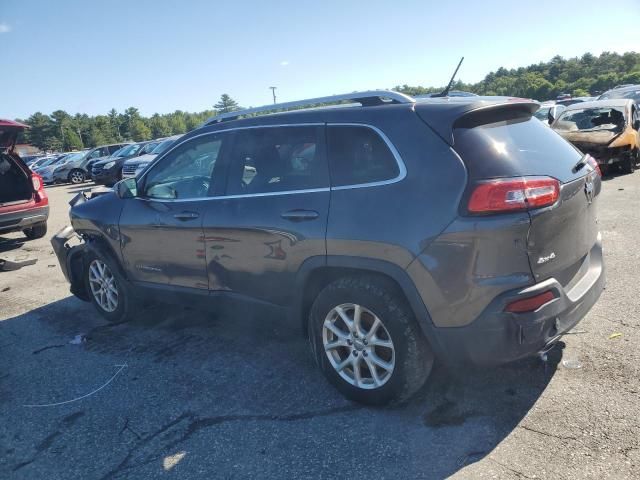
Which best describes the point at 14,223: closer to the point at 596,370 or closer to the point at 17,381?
the point at 17,381

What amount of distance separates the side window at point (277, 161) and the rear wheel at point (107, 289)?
184cm

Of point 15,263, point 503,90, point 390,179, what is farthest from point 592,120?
point 503,90

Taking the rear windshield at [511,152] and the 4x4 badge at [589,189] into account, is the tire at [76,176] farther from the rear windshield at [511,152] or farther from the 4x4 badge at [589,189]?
the 4x4 badge at [589,189]

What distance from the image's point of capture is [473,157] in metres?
2.58

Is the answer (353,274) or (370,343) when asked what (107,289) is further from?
(370,343)

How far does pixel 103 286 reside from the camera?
16.3ft

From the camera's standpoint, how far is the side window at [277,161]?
3.19 metres

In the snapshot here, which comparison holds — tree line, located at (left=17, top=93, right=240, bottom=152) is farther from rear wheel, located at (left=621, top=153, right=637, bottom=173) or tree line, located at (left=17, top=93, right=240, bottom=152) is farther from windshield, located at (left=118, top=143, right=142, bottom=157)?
rear wheel, located at (left=621, top=153, right=637, bottom=173)

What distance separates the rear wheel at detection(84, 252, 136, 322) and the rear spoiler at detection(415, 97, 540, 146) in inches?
131

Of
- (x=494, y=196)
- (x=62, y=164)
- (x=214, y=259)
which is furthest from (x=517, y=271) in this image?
(x=62, y=164)

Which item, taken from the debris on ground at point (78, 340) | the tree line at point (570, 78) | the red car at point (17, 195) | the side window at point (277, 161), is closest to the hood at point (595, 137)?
the side window at point (277, 161)

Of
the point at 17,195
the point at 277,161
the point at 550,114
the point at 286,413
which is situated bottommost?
the point at 286,413

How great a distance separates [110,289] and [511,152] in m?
3.98

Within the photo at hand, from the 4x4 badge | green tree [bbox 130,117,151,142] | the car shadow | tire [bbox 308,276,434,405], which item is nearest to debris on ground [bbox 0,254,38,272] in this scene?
the car shadow
